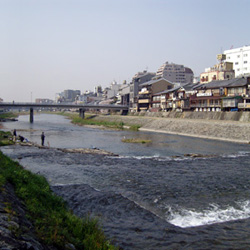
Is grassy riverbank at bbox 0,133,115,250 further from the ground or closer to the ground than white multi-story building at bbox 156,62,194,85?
closer to the ground

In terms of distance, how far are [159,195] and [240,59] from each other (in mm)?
76190

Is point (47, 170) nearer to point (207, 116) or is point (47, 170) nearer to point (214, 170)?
point (214, 170)

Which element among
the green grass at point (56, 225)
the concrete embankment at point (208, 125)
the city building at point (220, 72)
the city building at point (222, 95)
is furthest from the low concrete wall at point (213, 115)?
the green grass at point (56, 225)

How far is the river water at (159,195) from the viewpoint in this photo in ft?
32.2

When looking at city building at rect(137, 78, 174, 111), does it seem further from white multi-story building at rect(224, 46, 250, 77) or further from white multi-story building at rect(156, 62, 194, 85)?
white multi-story building at rect(156, 62, 194, 85)

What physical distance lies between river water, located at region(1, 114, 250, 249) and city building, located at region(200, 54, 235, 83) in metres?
52.4

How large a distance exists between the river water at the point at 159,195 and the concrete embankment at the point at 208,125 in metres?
15.1

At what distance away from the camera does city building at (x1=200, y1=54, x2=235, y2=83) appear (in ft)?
240

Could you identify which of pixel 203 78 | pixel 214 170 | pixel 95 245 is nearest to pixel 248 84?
pixel 203 78

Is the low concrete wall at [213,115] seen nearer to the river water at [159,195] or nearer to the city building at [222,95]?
the city building at [222,95]

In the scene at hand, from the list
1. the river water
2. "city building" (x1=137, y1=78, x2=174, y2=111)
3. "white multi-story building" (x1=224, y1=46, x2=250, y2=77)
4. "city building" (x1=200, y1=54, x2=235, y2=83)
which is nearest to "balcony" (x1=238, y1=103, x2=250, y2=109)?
"city building" (x1=200, y1=54, x2=235, y2=83)

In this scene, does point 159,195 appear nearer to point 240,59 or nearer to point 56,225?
point 56,225

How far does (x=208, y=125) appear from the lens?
46.4 m

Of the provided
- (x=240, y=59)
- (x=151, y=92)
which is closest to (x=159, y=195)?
(x=151, y=92)
